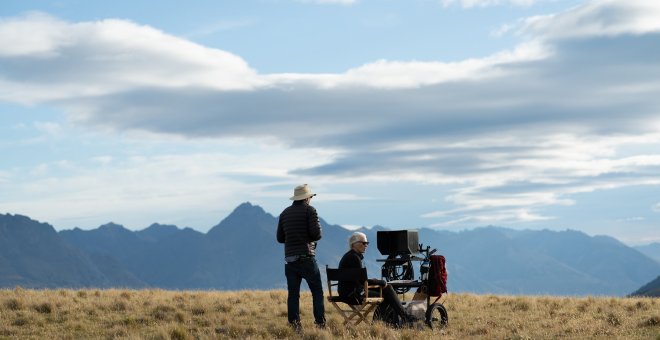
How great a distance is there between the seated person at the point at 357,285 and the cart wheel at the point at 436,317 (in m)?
0.66

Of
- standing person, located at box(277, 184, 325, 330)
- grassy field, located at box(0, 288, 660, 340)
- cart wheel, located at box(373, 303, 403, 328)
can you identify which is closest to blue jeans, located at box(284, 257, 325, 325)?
standing person, located at box(277, 184, 325, 330)

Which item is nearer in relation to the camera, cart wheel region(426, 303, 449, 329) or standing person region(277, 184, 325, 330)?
standing person region(277, 184, 325, 330)

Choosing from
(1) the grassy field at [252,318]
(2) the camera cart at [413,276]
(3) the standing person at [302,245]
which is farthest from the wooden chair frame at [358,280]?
(2) the camera cart at [413,276]

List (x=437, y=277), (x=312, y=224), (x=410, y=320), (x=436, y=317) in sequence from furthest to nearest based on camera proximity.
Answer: (x=436, y=317) < (x=437, y=277) < (x=410, y=320) < (x=312, y=224)

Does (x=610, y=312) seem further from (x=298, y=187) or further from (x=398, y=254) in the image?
(x=298, y=187)

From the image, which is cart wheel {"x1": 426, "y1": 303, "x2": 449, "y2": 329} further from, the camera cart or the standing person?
the standing person

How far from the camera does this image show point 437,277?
1680 cm

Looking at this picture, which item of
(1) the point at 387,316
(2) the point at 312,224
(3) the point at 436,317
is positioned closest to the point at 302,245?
(2) the point at 312,224

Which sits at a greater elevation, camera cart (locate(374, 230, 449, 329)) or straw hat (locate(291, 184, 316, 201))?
straw hat (locate(291, 184, 316, 201))

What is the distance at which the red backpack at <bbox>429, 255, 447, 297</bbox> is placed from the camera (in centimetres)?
1673

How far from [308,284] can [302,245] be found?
2.61ft

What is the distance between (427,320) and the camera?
16.6m

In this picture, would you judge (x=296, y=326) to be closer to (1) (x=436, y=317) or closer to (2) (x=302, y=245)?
(2) (x=302, y=245)

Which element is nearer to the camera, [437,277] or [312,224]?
[312,224]
